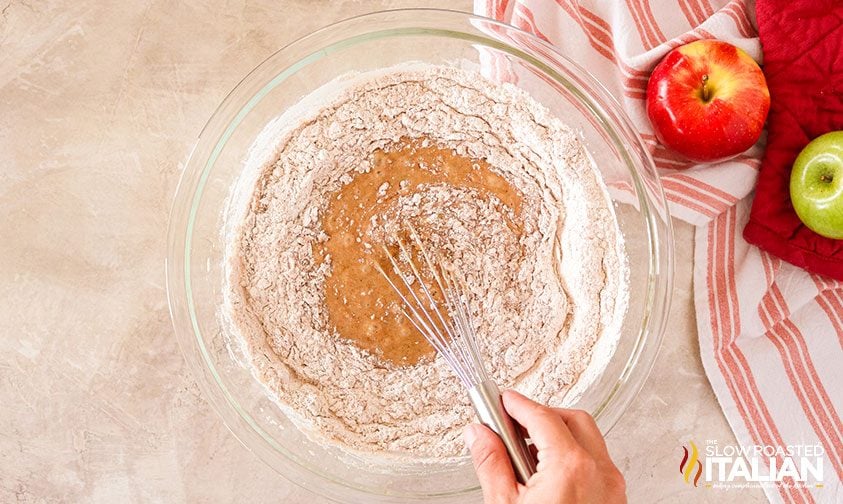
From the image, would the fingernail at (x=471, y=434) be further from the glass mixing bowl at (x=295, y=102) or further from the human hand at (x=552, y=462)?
the glass mixing bowl at (x=295, y=102)

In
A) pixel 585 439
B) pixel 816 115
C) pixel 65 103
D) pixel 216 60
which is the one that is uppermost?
pixel 65 103

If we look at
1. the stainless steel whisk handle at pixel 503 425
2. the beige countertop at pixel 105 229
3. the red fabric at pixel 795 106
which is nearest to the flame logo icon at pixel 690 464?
the red fabric at pixel 795 106

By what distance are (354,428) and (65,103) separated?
0.90m

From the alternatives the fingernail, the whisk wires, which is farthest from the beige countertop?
the fingernail

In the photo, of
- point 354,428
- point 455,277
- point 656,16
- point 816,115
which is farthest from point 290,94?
point 816,115

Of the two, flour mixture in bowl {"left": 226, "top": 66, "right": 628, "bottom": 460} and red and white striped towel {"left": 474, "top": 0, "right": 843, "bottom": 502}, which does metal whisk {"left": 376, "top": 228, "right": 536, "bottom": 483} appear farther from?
red and white striped towel {"left": 474, "top": 0, "right": 843, "bottom": 502}

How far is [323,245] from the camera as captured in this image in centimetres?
134

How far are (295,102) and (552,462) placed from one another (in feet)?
2.70

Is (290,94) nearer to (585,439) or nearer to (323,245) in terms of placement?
(323,245)

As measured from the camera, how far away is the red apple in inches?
51.1

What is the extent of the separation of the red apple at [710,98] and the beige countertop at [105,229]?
0.83 metres

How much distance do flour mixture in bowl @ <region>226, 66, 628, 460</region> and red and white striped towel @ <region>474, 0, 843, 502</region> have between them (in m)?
0.20

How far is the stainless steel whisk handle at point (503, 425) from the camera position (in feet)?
3.16

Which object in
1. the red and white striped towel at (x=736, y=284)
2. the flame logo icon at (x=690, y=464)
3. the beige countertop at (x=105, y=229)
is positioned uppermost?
the beige countertop at (x=105, y=229)
